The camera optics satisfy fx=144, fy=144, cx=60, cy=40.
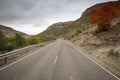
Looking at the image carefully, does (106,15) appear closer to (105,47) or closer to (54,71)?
(105,47)

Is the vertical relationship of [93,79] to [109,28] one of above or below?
below

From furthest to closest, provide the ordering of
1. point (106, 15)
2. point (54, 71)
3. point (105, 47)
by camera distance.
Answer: point (106, 15) < point (105, 47) < point (54, 71)

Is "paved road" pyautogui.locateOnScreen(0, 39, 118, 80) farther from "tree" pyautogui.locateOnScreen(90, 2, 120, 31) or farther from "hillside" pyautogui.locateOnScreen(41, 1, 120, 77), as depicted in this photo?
"tree" pyautogui.locateOnScreen(90, 2, 120, 31)

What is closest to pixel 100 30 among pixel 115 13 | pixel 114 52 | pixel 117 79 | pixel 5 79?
pixel 115 13

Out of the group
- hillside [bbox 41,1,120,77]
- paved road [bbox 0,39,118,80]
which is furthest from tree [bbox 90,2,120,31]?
paved road [bbox 0,39,118,80]

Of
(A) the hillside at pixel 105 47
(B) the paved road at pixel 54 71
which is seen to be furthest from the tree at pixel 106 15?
(B) the paved road at pixel 54 71

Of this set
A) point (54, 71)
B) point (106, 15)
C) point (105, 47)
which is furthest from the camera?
point (106, 15)

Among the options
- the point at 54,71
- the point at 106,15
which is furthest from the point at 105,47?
the point at 54,71

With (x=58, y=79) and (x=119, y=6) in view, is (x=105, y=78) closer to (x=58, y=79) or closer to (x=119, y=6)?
(x=58, y=79)

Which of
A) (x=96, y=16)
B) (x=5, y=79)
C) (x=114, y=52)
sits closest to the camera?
(x=5, y=79)

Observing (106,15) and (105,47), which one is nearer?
(105,47)

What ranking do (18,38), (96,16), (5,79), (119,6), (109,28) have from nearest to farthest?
(5,79), (109,28), (96,16), (119,6), (18,38)

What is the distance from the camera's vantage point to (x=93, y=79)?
7633 millimetres

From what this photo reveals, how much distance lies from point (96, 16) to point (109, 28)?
463 cm
